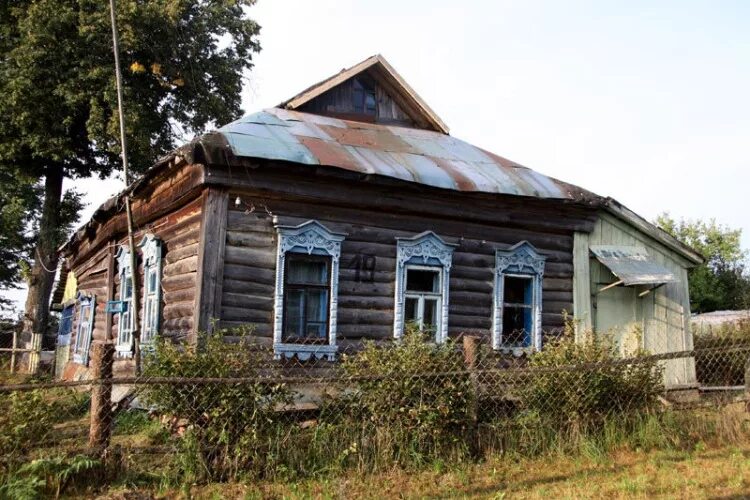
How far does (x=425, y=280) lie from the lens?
33.4ft

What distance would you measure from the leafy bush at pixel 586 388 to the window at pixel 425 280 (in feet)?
9.81

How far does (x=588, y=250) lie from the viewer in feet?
37.7

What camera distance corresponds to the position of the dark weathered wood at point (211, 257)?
8375 mm

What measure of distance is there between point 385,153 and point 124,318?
6002 mm

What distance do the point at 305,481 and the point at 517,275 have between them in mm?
6194

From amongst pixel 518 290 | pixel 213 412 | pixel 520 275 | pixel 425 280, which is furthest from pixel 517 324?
pixel 213 412

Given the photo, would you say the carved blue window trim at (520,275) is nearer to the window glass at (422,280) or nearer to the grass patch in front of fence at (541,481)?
the window glass at (422,280)

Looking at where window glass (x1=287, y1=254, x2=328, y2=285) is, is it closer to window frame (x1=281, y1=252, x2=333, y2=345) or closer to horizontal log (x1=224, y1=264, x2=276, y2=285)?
window frame (x1=281, y1=252, x2=333, y2=345)

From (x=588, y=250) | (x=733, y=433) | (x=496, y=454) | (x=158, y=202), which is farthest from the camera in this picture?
(x=588, y=250)

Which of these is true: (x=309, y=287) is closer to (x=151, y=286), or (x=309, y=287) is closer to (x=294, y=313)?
(x=294, y=313)

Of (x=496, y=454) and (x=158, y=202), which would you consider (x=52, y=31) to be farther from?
(x=496, y=454)

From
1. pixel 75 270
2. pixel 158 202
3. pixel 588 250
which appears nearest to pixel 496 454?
pixel 588 250

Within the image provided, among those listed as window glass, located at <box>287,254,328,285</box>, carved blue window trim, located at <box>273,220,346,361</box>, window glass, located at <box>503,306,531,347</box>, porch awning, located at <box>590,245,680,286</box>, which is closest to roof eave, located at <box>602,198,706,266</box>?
porch awning, located at <box>590,245,680,286</box>

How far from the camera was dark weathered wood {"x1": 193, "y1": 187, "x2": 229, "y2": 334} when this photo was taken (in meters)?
8.38
